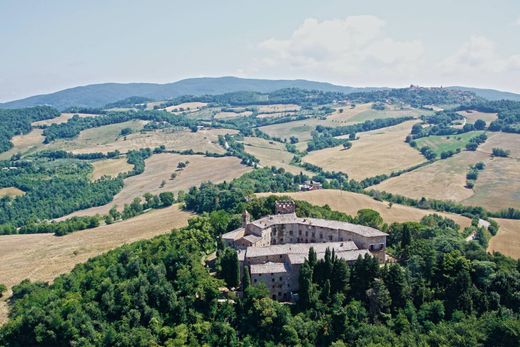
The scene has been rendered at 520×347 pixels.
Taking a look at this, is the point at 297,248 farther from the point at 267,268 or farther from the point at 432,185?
the point at 432,185

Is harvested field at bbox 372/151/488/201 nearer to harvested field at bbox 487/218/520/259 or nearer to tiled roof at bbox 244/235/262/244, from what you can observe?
harvested field at bbox 487/218/520/259

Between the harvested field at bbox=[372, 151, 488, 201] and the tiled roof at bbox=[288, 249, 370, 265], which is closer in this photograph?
the tiled roof at bbox=[288, 249, 370, 265]

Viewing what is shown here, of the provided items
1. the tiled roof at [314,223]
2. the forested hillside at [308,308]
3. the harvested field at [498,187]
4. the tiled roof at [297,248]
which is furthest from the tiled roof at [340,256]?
the harvested field at [498,187]

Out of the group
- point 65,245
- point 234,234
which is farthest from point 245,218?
point 65,245

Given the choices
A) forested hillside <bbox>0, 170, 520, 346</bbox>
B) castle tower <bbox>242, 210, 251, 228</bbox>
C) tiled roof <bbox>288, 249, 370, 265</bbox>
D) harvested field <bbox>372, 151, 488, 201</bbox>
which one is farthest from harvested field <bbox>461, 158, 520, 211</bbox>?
castle tower <bbox>242, 210, 251, 228</bbox>

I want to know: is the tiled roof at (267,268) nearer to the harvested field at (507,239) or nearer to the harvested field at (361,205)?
the harvested field at (361,205)

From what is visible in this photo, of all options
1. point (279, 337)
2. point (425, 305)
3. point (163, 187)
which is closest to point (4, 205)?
point (163, 187)
